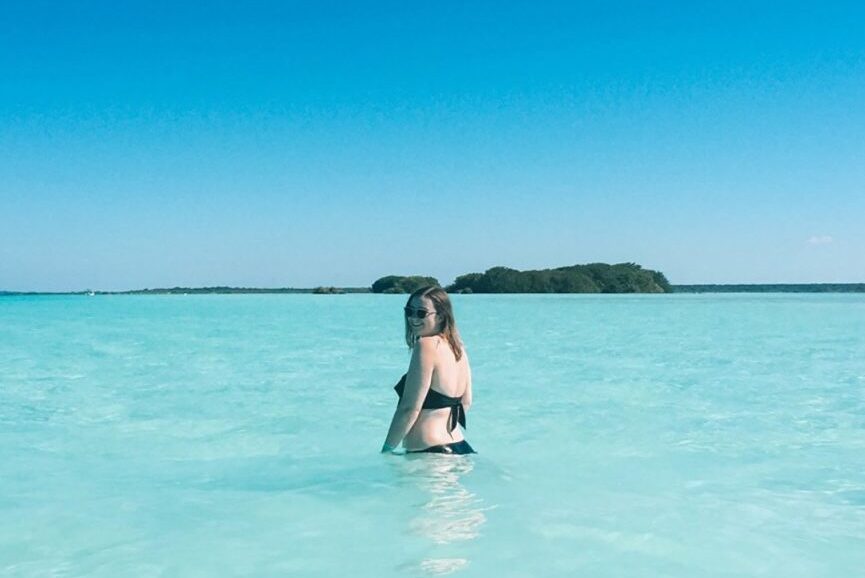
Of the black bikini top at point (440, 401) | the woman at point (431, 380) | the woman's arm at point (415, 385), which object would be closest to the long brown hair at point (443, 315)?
the woman at point (431, 380)

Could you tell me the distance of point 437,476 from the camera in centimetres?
540

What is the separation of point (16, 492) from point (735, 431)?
6593 mm

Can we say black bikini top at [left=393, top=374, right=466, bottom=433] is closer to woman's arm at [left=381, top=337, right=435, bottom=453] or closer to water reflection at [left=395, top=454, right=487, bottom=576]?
→ woman's arm at [left=381, top=337, right=435, bottom=453]

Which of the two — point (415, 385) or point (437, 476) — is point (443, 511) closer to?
point (437, 476)

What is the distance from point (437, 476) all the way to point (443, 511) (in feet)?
1.96

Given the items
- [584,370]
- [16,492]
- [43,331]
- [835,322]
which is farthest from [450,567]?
[835,322]

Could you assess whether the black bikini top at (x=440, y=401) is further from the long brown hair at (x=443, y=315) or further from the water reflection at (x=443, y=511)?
the water reflection at (x=443, y=511)

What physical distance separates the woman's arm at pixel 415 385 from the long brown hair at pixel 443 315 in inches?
4.1

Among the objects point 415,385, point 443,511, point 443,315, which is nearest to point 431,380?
point 415,385

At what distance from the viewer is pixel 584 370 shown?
1410cm

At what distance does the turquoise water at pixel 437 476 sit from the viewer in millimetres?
4133

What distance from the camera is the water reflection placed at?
13.0 feet

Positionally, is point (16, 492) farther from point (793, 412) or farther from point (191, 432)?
point (793, 412)

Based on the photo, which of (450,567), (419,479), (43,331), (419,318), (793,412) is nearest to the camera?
(450,567)
